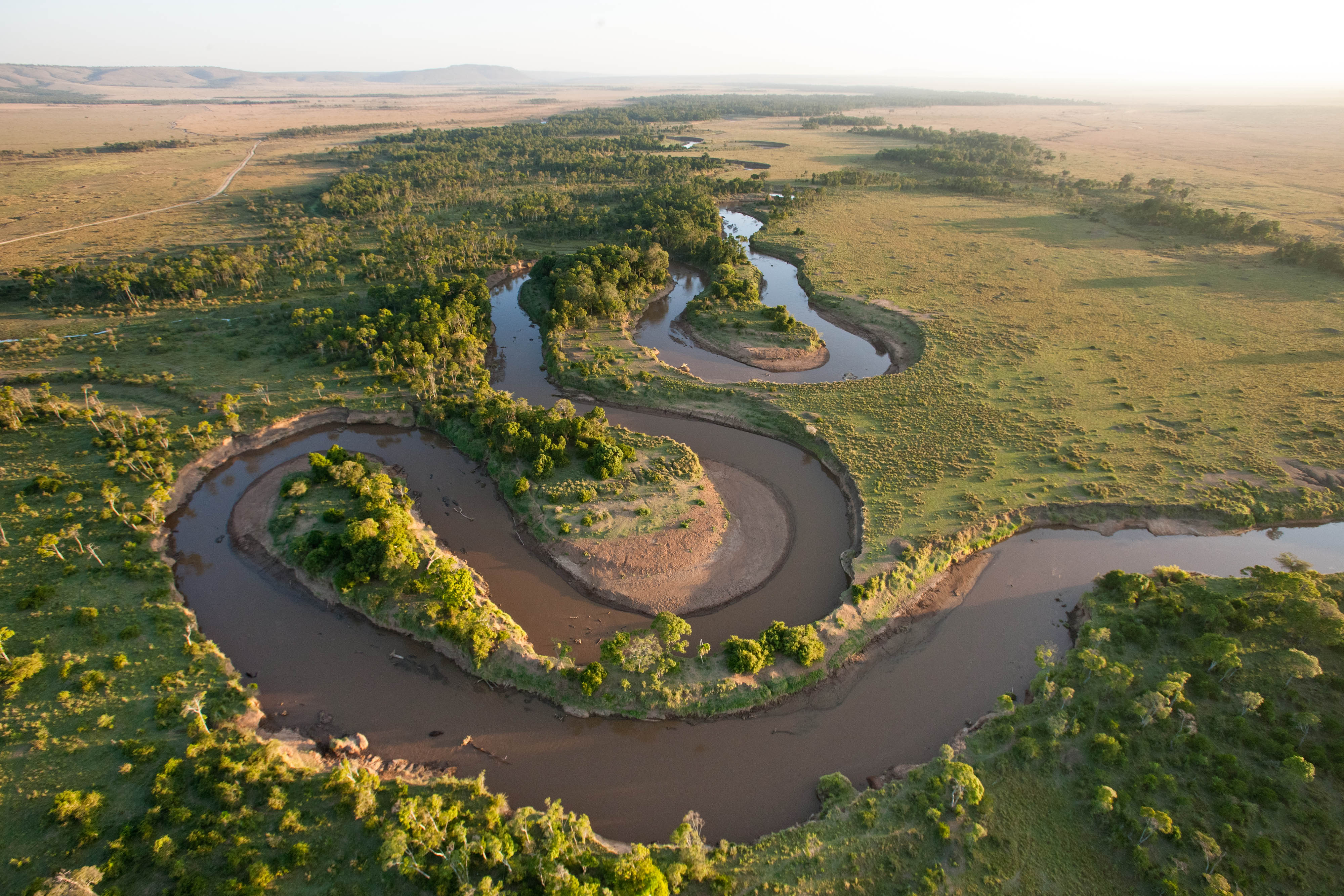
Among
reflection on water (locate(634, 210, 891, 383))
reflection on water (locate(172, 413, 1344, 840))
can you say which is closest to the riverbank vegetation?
reflection on water (locate(634, 210, 891, 383))

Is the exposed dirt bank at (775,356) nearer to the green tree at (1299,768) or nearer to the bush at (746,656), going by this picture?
the bush at (746,656)

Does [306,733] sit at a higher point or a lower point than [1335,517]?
lower

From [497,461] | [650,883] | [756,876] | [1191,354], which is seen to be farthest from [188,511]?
[1191,354]

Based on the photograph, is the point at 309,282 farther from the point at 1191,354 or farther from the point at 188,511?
the point at 1191,354

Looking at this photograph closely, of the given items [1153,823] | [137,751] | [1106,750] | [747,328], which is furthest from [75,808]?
[747,328]

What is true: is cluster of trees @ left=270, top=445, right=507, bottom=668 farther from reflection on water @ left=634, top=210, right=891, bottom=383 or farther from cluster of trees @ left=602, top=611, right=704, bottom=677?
reflection on water @ left=634, top=210, right=891, bottom=383

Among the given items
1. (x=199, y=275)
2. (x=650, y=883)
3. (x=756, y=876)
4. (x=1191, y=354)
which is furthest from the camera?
(x=199, y=275)
